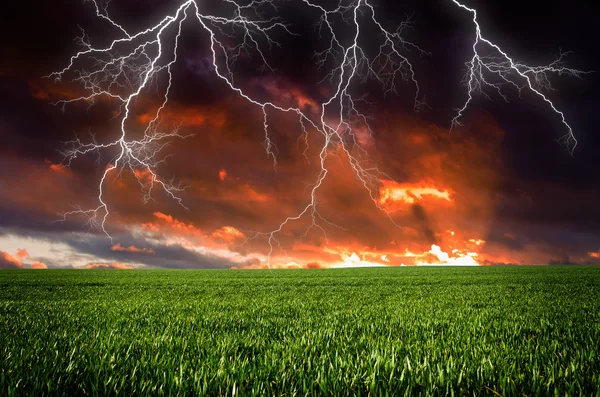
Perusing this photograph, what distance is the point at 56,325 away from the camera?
5.99 meters

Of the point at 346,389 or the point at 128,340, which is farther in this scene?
the point at 128,340

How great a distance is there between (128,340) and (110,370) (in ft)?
5.36

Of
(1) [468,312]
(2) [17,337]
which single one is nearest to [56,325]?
(2) [17,337]

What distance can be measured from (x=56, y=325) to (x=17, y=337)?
115 centimetres

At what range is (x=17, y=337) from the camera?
489 cm

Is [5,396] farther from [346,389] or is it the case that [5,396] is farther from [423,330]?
[423,330]

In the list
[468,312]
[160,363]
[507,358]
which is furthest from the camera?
[468,312]

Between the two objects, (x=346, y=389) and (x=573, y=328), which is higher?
(x=346, y=389)

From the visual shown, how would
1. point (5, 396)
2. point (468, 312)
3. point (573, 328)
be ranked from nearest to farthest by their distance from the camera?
point (5, 396)
point (573, 328)
point (468, 312)

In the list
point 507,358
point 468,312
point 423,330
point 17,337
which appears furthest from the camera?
point 468,312

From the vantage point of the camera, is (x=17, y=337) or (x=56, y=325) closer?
(x=17, y=337)

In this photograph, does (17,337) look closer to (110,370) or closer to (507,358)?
(110,370)

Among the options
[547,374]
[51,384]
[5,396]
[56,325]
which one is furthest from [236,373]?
[56,325]

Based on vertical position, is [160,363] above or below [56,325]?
above
